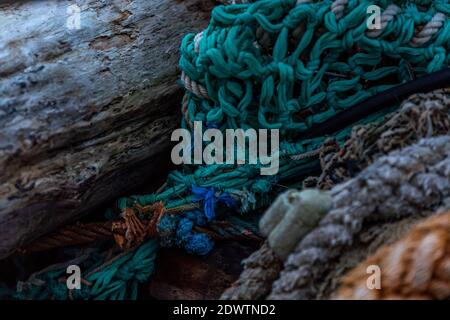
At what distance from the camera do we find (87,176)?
3.65 ft

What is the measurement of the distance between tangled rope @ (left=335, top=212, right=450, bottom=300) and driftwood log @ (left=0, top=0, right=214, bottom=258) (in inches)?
20.6

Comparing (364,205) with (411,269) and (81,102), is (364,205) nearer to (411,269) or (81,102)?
(411,269)

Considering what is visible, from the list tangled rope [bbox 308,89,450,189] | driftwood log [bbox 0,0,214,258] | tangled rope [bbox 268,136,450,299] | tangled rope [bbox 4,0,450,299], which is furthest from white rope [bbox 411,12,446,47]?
driftwood log [bbox 0,0,214,258]

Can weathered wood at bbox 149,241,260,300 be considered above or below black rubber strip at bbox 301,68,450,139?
below

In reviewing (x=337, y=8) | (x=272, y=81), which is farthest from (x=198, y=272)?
(x=337, y=8)

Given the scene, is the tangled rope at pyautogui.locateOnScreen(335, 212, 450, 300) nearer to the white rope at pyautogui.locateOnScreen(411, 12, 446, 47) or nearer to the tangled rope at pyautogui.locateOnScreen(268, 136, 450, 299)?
the tangled rope at pyautogui.locateOnScreen(268, 136, 450, 299)

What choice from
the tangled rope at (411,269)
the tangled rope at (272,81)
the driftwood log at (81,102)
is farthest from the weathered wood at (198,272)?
the tangled rope at (411,269)

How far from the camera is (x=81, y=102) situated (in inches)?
43.9

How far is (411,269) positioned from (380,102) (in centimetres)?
39

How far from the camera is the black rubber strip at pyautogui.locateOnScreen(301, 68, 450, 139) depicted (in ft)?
3.55

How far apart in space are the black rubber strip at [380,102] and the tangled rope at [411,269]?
0.34 meters

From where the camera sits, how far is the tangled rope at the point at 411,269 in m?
0.80

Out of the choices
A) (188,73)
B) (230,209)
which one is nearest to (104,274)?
(230,209)

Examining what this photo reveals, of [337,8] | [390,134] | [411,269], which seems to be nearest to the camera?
[411,269]
